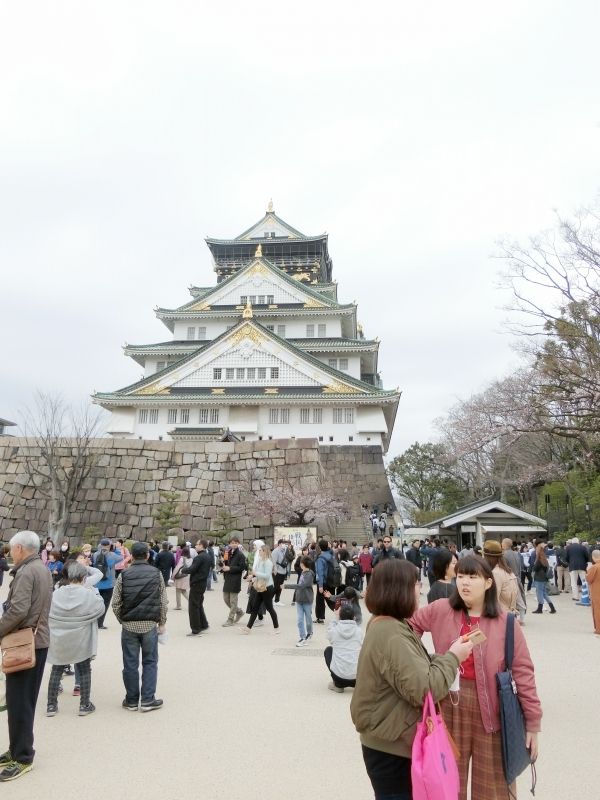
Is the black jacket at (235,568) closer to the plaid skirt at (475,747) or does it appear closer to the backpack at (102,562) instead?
the backpack at (102,562)

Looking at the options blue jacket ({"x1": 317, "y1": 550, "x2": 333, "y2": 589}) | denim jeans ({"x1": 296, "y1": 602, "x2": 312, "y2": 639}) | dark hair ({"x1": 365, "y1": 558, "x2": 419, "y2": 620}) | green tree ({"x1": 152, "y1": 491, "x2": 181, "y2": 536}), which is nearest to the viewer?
dark hair ({"x1": 365, "y1": 558, "x2": 419, "y2": 620})

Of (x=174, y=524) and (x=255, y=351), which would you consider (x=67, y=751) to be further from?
(x=255, y=351)

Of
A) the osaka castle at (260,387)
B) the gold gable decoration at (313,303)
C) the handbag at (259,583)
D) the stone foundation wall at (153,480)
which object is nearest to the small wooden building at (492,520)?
the stone foundation wall at (153,480)

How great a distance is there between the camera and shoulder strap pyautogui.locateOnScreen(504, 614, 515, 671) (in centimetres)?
264

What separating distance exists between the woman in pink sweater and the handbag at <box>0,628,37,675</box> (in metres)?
2.61

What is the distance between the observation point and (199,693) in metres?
5.83

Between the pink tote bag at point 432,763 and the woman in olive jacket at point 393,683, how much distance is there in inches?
3.4

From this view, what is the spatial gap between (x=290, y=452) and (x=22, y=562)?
22.4m

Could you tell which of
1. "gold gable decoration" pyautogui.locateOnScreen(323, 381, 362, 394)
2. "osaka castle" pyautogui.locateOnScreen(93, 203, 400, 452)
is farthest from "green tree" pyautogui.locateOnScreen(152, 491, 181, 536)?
"gold gable decoration" pyautogui.locateOnScreen(323, 381, 362, 394)

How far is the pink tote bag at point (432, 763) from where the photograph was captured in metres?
2.04

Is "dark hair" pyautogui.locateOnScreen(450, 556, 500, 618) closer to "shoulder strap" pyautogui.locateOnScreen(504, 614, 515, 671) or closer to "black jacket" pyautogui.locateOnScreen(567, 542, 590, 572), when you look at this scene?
"shoulder strap" pyautogui.locateOnScreen(504, 614, 515, 671)

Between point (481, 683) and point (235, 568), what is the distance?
7306 millimetres

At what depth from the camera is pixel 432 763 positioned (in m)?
2.07

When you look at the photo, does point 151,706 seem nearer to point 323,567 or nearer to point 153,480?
point 323,567
